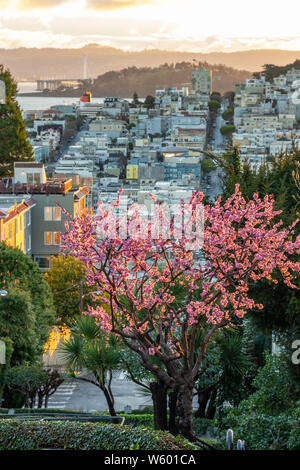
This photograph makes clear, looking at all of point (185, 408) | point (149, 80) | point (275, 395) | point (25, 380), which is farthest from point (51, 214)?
point (149, 80)

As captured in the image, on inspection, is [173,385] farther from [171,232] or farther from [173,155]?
[173,155]

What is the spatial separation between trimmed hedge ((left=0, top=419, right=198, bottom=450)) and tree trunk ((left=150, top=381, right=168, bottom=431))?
2.39 meters

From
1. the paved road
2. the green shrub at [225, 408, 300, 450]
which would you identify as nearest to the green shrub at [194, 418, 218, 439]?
the green shrub at [225, 408, 300, 450]

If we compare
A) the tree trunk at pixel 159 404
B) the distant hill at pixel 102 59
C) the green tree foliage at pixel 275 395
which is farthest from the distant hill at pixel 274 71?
the tree trunk at pixel 159 404

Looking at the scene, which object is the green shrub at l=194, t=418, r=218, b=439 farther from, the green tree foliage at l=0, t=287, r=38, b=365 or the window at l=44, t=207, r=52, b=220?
the window at l=44, t=207, r=52, b=220

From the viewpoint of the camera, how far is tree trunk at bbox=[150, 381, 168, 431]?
299 inches

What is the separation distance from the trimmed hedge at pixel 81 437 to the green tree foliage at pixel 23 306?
671 centimetres

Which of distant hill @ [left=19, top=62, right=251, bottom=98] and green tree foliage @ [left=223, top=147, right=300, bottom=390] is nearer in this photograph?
green tree foliage @ [left=223, top=147, right=300, bottom=390]

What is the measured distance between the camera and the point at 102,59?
184875 mm

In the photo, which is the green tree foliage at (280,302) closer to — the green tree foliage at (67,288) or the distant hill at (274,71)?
the green tree foliage at (67,288)

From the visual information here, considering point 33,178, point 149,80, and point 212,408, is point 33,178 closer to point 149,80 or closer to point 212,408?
point 212,408

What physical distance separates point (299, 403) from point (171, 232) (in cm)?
167

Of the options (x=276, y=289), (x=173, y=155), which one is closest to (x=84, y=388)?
(x=276, y=289)

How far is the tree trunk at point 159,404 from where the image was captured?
758 centimetres
